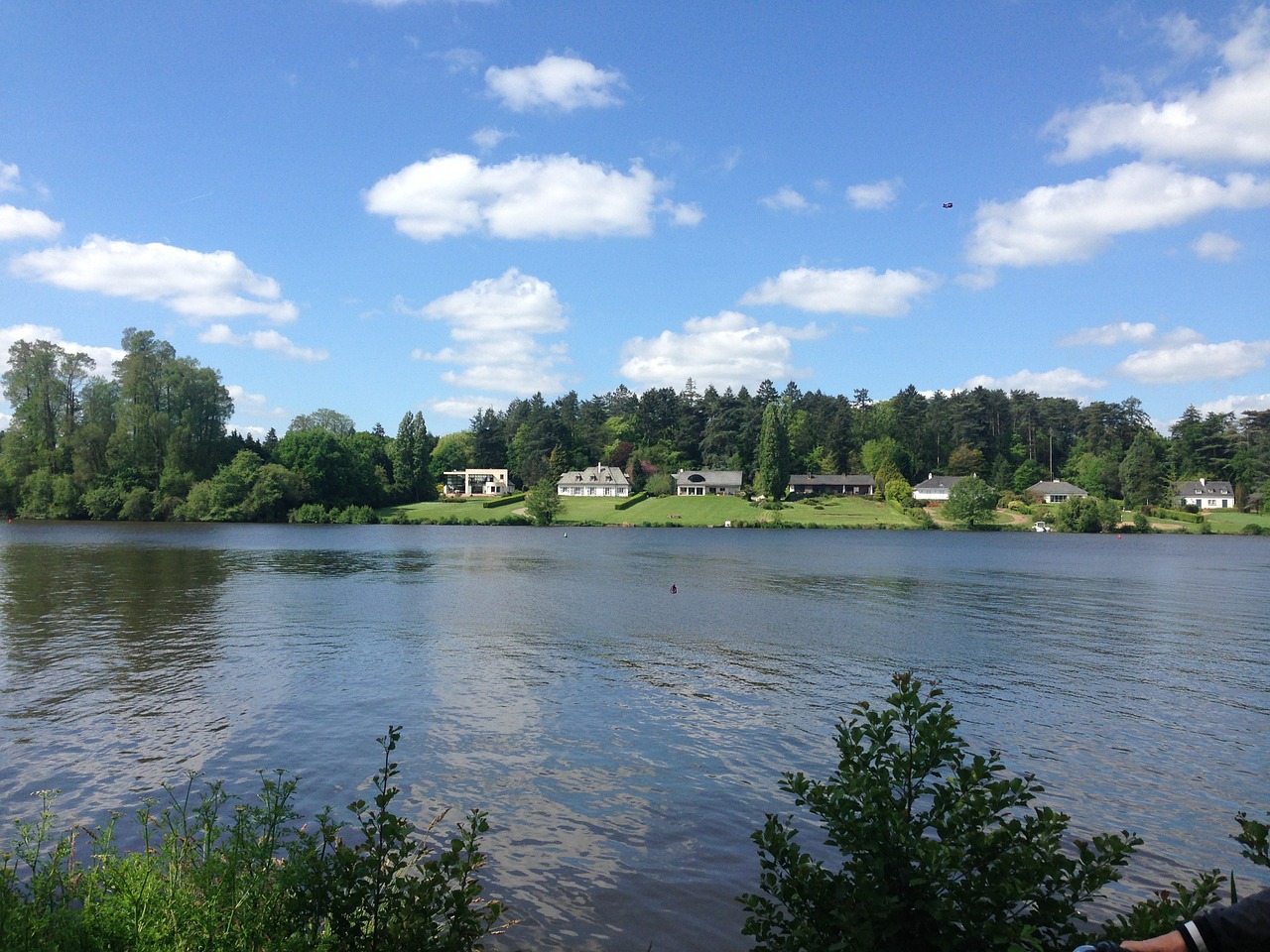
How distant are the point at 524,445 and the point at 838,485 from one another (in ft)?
236

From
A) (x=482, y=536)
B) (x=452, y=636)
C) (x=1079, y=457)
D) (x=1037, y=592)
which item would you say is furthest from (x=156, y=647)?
(x=1079, y=457)

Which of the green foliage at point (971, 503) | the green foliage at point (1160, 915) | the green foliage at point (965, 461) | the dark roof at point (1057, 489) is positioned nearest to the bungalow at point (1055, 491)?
the dark roof at point (1057, 489)

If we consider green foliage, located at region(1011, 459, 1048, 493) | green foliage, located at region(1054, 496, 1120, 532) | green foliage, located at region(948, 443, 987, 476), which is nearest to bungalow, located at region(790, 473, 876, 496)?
green foliage, located at region(948, 443, 987, 476)

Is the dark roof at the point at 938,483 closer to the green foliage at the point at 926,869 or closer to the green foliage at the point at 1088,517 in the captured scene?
the green foliage at the point at 1088,517

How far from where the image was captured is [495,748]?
47.4ft

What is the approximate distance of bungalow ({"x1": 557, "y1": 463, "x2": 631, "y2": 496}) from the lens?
162 meters

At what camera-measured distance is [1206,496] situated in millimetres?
138375

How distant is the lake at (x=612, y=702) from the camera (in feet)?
35.2

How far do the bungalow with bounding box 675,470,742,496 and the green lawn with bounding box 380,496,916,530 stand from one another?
10212mm

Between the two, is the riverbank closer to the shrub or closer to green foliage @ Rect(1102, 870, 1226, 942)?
the shrub

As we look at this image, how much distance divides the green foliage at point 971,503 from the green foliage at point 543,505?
64.4 meters

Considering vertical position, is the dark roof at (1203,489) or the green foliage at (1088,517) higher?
the dark roof at (1203,489)

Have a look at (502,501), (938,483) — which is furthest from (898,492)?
(502,501)

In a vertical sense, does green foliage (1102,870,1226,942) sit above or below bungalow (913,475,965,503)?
below
